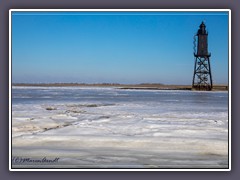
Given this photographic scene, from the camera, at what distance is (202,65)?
5.21 m

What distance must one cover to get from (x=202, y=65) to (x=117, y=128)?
109cm

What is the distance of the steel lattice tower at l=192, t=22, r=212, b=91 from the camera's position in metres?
5.18

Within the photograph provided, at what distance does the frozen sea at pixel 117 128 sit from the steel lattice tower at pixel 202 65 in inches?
3.9

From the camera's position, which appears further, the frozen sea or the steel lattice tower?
the steel lattice tower

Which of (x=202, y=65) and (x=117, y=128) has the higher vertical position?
(x=202, y=65)

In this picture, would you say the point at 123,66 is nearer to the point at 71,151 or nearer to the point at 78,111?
the point at 78,111

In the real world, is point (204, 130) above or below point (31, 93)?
below

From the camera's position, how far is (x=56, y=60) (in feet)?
17.3

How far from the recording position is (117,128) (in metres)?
5.20

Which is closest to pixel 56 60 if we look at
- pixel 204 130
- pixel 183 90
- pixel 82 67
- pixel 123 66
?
pixel 82 67

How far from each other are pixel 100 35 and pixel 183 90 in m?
1.04

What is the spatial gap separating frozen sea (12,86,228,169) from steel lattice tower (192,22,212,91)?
99 mm

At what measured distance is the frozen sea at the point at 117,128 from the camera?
5039 millimetres

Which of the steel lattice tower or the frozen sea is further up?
the steel lattice tower
